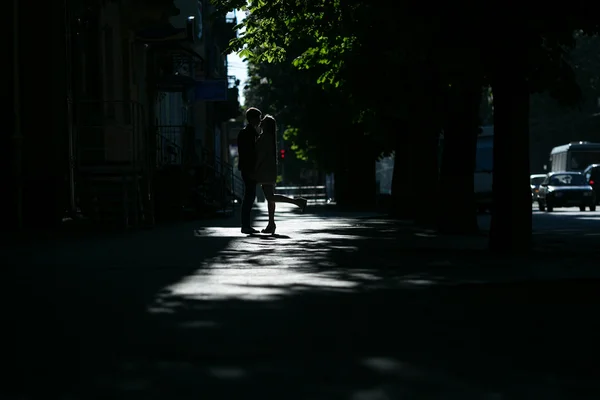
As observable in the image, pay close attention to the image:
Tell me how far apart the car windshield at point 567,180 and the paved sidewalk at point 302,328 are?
1464 inches

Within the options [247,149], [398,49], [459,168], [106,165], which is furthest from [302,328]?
[106,165]

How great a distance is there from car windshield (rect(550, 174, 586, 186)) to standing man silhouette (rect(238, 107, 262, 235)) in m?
30.7

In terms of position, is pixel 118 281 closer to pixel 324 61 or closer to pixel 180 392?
pixel 180 392

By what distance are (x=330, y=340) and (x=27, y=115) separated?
47.0 feet

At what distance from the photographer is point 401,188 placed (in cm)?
3425

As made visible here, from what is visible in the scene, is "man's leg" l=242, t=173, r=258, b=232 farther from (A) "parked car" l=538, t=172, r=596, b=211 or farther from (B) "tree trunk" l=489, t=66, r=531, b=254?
(A) "parked car" l=538, t=172, r=596, b=211

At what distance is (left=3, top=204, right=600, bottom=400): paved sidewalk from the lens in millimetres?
5848

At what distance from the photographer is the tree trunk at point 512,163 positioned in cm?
1510

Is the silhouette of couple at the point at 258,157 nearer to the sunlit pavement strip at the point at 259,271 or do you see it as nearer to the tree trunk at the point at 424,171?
the sunlit pavement strip at the point at 259,271

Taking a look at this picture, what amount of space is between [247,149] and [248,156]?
0.13 meters

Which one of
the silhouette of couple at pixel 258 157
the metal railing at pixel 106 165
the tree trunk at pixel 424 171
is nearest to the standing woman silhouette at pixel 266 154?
the silhouette of couple at pixel 258 157

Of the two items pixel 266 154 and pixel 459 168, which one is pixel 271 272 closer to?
pixel 266 154

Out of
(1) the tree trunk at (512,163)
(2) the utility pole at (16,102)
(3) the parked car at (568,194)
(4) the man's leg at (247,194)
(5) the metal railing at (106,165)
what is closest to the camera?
(1) the tree trunk at (512,163)

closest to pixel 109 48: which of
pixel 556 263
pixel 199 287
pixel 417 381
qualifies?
pixel 556 263
